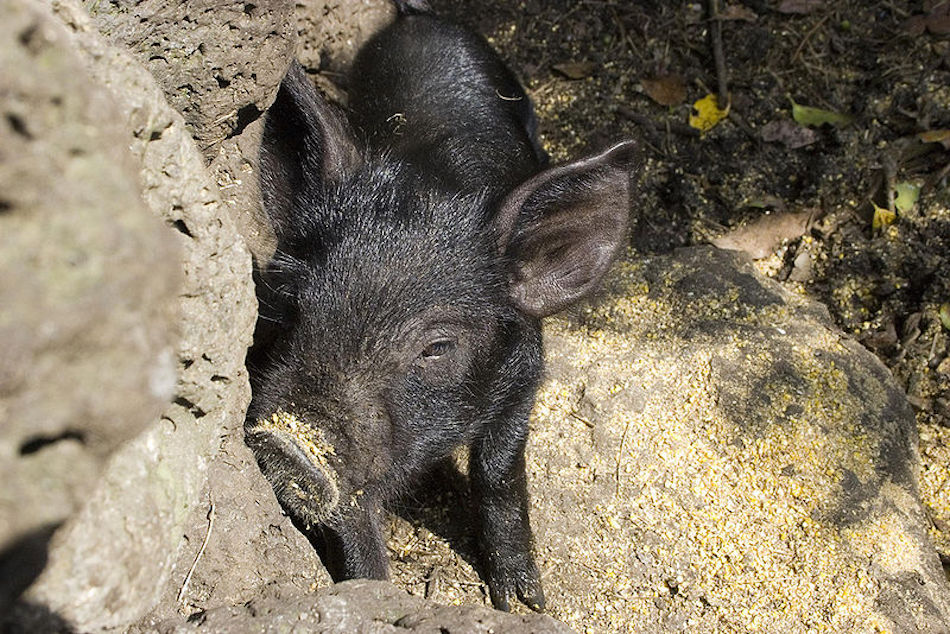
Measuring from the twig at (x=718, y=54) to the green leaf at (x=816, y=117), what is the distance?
38 centimetres

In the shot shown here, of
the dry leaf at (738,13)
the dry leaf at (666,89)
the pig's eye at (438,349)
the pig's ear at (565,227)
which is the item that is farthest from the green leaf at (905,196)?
the pig's eye at (438,349)

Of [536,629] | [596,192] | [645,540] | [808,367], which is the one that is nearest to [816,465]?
[808,367]

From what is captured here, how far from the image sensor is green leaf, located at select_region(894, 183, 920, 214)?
4.18m

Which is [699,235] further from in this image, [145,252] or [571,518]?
[145,252]

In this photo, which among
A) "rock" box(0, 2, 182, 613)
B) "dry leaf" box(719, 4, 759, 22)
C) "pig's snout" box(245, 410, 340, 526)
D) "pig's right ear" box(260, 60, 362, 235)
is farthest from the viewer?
"dry leaf" box(719, 4, 759, 22)

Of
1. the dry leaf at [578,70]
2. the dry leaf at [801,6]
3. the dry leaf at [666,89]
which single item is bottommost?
the dry leaf at [666,89]

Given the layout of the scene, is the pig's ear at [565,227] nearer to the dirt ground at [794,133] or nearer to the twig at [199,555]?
the twig at [199,555]

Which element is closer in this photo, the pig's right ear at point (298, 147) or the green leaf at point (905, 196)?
the pig's right ear at point (298, 147)

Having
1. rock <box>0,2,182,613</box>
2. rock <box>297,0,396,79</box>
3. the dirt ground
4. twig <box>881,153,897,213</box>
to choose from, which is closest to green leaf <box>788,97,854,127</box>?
the dirt ground

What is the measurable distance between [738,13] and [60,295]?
15.9ft

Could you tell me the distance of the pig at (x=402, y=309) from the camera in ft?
8.18

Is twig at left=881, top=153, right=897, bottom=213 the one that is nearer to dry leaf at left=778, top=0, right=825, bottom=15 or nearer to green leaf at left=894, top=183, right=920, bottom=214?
green leaf at left=894, top=183, right=920, bottom=214

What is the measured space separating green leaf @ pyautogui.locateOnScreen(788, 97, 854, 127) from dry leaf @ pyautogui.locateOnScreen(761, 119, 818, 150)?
4cm

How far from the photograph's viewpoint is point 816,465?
3287 mm
